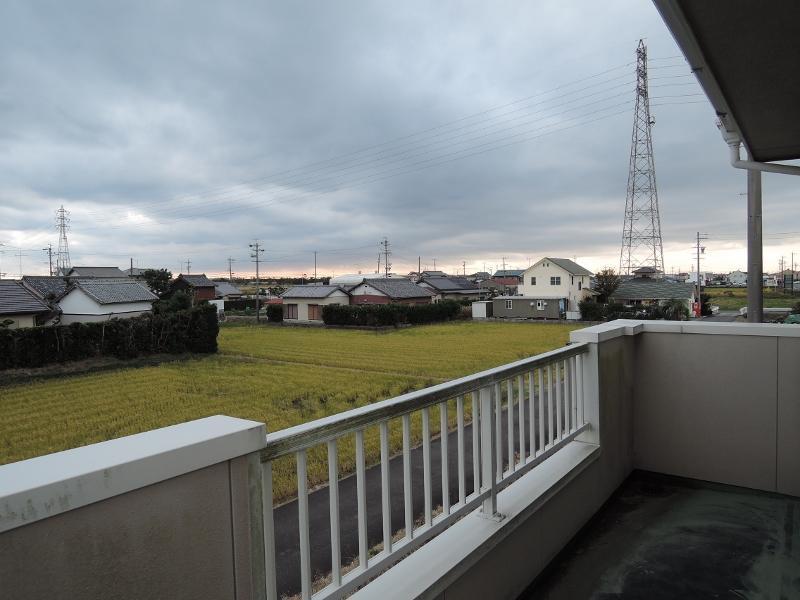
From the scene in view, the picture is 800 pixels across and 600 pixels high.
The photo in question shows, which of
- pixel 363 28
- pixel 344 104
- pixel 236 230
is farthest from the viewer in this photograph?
pixel 236 230

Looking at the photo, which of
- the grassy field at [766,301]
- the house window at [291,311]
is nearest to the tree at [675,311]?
the grassy field at [766,301]

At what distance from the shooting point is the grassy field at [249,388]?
656cm

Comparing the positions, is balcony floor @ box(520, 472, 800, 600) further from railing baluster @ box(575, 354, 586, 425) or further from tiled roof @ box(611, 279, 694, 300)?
tiled roof @ box(611, 279, 694, 300)

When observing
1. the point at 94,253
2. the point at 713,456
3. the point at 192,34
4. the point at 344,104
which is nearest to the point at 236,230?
the point at 94,253

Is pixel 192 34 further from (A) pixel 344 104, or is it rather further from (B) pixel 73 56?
(A) pixel 344 104

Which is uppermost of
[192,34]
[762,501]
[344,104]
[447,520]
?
[344,104]

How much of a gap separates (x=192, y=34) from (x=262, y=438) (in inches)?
341

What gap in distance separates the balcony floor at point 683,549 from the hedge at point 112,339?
1411cm

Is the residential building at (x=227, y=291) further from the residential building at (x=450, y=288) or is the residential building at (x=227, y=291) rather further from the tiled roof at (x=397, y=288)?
the tiled roof at (x=397, y=288)

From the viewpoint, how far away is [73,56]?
6219 mm

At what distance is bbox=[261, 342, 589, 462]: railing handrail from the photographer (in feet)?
3.47

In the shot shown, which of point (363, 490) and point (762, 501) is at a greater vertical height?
point (363, 490)

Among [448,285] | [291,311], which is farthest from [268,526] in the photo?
[448,285]

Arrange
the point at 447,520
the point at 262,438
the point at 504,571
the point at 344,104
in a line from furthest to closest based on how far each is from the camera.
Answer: the point at 344,104 → the point at 504,571 → the point at 447,520 → the point at 262,438
